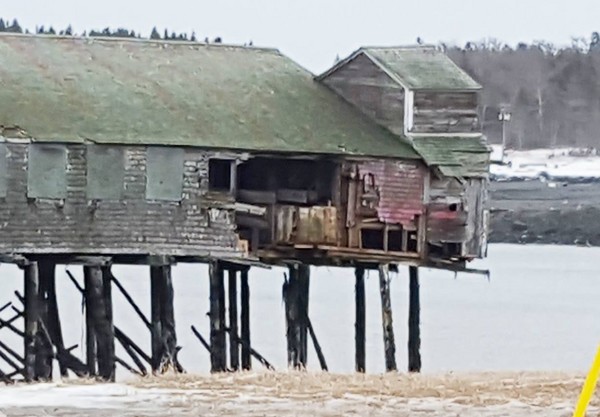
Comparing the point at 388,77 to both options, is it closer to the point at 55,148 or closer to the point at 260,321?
the point at 55,148

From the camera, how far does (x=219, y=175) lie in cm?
3569

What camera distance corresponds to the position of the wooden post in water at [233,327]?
3672cm

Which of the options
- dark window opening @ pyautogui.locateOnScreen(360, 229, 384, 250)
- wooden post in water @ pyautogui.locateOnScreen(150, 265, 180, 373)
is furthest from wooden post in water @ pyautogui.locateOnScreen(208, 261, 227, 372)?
dark window opening @ pyautogui.locateOnScreen(360, 229, 384, 250)

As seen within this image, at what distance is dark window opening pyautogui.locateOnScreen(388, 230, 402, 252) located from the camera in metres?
35.7

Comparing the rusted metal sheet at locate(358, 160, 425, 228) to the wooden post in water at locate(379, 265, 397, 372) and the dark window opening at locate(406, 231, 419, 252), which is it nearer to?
the dark window opening at locate(406, 231, 419, 252)

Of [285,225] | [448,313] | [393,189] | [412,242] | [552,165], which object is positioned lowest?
[448,313]

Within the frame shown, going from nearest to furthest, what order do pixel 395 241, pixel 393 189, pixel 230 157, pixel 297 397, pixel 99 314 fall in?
1. pixel 297 397
2. pixel 230 157
3. pixel 99 314
4. pixel 393 189
5. pixel 395 241

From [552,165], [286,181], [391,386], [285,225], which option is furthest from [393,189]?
[552,165]

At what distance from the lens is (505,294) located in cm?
7481

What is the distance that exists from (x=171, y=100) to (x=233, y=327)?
4961 mm

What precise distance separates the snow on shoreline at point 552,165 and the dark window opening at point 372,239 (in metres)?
62.9

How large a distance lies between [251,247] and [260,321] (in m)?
26.1

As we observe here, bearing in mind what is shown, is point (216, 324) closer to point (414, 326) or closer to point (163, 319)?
point (163, 319)

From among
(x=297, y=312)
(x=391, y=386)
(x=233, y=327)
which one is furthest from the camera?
(x=233, y=327)
